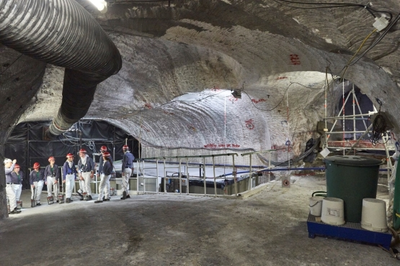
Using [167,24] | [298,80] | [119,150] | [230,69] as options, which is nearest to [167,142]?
[119,150]

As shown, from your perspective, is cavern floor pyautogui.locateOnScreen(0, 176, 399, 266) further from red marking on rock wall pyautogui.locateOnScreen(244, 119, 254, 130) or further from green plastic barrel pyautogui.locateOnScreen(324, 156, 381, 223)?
red marking on rock wall pyautogui.locateOnScreen(244, 119, 254, 130)

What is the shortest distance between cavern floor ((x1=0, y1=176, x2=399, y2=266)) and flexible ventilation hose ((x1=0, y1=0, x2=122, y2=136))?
2134mm

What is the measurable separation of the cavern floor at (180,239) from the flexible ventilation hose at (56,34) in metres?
2.13

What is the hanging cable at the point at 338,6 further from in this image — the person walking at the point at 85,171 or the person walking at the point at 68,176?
the person walking at the point at 68,176

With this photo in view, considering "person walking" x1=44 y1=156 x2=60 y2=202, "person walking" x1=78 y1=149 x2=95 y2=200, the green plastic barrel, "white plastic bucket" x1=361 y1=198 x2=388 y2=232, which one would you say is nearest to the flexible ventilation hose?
the green plastic barrel

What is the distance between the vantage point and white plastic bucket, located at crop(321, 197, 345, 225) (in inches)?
119

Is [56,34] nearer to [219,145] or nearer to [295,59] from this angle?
[295,59]

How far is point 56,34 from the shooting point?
228cm

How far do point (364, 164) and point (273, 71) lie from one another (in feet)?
10.4

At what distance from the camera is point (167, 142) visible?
14.3 metres

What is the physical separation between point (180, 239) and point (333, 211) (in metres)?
1.89

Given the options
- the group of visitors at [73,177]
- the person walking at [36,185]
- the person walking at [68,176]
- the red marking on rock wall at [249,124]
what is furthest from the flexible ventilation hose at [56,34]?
the red marking on rock wall at [249,124]

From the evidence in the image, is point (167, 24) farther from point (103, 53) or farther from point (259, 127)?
point (259, 127)

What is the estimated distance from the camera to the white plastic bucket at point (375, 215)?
2.79m
